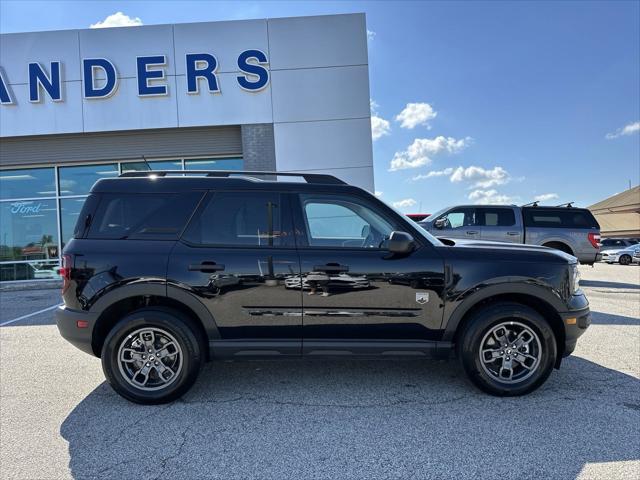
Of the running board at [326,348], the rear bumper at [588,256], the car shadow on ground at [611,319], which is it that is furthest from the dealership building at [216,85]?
the running board at [326,348]

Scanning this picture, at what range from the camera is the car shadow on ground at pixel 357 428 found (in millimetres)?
2484

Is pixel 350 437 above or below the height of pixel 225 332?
below

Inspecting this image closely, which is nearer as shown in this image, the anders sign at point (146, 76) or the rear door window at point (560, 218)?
the rear door window at point (560, 218)

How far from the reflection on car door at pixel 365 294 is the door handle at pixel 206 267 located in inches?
25.6

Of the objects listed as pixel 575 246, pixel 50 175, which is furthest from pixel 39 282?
pixel 575 246

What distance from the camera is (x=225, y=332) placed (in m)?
3.37

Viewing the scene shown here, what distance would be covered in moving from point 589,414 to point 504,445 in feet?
3.13

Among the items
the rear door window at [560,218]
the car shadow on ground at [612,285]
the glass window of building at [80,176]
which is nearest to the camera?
the rear door window at [560,218]

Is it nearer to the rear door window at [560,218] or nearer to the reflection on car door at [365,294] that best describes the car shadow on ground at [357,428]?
the reflection on car door at [365,294]

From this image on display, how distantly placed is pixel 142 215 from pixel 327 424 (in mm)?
2346

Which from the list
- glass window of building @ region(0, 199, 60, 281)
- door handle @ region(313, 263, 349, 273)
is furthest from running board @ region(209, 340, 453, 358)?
glass window of building @ region(0, 199, 60, 281)

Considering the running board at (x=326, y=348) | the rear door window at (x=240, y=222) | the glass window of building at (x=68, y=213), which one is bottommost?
the running board at (x=326, y=348)

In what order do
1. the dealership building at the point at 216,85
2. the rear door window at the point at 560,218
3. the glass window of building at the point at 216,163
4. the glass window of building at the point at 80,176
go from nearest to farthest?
the rear door window at the point at 560,218, the dealership building at the point at 216,85, the glass window of building at the point at 216,163, the glass window of building at the point at 80,176

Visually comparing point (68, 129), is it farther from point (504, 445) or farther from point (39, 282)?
point (504, 445)
